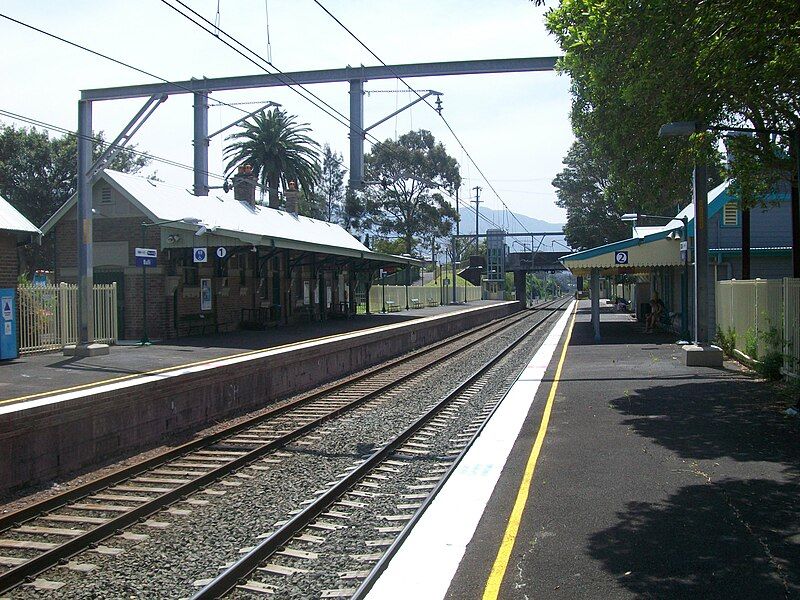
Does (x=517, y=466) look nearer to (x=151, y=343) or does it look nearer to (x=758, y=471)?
(x=758, y=471)

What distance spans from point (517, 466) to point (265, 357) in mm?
7732

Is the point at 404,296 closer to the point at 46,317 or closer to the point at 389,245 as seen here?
the point at 389,245

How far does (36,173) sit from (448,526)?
50024mm

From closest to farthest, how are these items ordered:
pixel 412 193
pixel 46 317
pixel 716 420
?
pixel 716 420
pixel 46 317
pixel 412 193

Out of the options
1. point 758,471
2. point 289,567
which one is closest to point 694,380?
point 758,471

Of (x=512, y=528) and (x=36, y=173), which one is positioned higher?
(x=36, y=173)

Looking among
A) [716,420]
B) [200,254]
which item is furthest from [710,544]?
[200,254]

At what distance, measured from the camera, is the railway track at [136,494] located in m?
6.52

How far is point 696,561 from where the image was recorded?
5.55 meters

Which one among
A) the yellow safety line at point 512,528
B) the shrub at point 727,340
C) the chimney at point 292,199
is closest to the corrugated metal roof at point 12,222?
the yellow safety line at point 512,528

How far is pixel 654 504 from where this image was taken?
7.04 m

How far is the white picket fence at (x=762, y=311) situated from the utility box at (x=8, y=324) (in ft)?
46.3

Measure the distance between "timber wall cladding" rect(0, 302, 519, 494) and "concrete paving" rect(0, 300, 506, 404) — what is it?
1.15 m

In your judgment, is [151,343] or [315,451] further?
[151,343]
